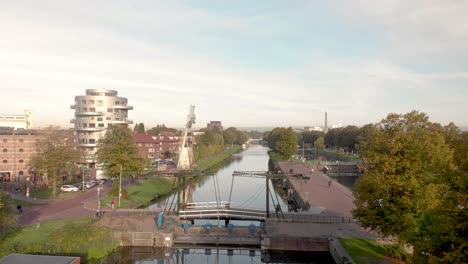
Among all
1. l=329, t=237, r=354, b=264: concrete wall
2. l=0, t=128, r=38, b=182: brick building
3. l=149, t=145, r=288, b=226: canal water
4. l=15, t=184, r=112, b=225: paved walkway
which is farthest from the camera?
l=0, t=128, r=38, b=182: brick building

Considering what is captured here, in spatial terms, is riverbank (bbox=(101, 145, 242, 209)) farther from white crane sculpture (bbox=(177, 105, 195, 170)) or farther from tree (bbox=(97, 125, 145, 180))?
white crane sculpture (bbox=(177, 105, 195, 170))

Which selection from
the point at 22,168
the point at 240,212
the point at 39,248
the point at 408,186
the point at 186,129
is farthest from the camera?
the point at 186,129

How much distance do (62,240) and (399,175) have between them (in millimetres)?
25004

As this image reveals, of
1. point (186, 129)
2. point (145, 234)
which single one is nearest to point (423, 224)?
point (145, 234)

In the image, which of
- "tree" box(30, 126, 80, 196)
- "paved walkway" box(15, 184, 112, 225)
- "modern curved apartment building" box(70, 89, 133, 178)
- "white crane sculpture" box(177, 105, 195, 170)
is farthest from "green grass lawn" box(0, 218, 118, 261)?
"modern curved apartment building" box(70, 89, 133, 178)

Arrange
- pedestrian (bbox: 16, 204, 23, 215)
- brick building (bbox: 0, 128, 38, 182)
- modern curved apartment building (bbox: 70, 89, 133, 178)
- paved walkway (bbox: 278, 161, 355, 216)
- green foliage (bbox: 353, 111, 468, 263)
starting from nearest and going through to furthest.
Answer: green foliage (bbox: 353, 111, 468, 263)
pedestrian (bbox: 16, 204, 23, 215)
paved walkway (bbox: 278, 161, 355, 216)
brick building (bbox: 0, 128, 38, 182)
modern curved apartment building (bbox: 70, 89, 133, 178)

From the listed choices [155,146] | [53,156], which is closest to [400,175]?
[53,156]

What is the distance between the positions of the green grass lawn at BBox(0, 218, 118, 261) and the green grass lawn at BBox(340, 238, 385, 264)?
18.7 metres

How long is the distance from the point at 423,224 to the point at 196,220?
1175 inches

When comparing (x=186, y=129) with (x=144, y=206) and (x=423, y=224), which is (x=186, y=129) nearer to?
(x=144, y=206)

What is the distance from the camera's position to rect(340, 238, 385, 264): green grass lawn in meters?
27.9

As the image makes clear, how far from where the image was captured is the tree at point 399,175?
1009 inches

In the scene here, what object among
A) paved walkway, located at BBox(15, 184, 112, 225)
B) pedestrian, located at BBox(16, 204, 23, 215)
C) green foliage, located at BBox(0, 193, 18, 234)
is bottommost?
paved walkway, located at BBox(15, 184, 112, 225)

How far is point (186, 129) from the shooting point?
278ft
